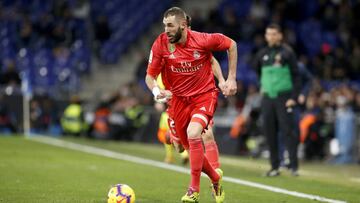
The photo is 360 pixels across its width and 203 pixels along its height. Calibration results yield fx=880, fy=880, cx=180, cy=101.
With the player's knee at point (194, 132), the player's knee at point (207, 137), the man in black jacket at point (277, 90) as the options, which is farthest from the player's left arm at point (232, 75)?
the man in black jacket at point (277, 90)

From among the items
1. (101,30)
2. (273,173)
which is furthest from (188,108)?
(101,30)

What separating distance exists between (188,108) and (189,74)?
1.23ft

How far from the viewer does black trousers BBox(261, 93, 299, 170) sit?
46.0 ft

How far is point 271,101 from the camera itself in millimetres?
14141

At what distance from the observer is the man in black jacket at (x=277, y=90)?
1405 cm

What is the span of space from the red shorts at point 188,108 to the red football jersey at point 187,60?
7 centimetres

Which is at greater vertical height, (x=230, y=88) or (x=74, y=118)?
(x=230, y=88)

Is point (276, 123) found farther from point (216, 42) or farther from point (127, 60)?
point (127, 60)

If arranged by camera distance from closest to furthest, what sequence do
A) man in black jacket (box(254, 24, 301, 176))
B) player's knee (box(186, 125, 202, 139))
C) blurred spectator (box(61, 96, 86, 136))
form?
player's knee (box(186, 125, 202, 139))
man in black jacket (box(254, 24, 301, 176))
blurred spectator (box(61, 96, 86, 136))

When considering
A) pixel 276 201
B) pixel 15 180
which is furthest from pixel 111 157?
pixel 276 201

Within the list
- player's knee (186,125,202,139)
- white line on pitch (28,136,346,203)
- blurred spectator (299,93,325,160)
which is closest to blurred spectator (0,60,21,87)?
white line on pitch (28,136,346,203)

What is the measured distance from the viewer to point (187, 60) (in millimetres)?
9664

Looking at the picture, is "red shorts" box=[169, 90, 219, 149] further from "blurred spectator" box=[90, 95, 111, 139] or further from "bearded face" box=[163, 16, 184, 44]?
"blurred spectator" box=[90, 95, 111, 139]

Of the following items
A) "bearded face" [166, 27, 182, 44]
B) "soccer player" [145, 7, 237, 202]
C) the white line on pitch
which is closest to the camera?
"bearded face" [166, 27, 182, 44]
